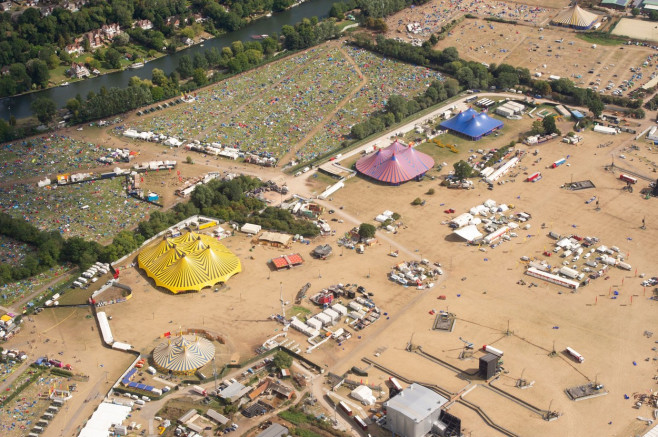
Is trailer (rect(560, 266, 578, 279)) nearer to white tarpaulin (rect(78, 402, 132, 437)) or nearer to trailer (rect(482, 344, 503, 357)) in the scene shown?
trailer (rect(482, 344, 503, 357))

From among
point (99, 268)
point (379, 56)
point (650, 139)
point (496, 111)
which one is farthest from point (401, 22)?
point (99, 268)

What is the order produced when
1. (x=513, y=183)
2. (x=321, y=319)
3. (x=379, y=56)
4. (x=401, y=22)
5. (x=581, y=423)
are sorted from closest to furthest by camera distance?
1. (x=581, y=423)
2. (x=321, y=319)
3. (x=513, y=183)
4. (x=379, y=56)
5. (x=401, y=22)

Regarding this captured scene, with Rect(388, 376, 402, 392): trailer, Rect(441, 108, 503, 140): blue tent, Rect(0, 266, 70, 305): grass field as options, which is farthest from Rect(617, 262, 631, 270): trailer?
Rect(0, 266, 70, 305): grass field

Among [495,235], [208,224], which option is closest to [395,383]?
[495,235]

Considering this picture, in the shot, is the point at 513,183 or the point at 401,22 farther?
the point at 401,22

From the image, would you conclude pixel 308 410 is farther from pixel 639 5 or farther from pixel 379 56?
pixel 639 5
